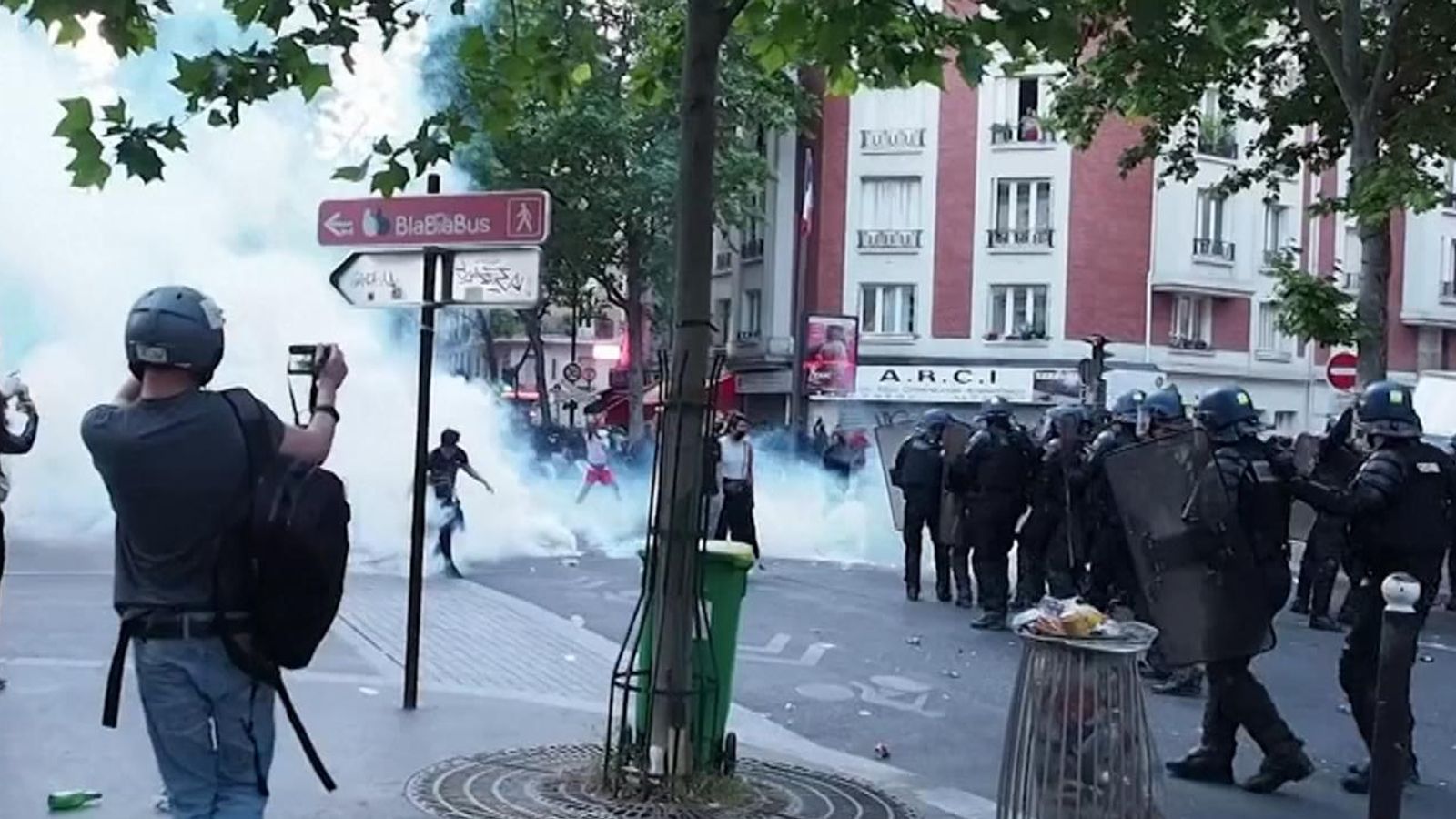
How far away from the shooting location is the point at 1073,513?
12.2m

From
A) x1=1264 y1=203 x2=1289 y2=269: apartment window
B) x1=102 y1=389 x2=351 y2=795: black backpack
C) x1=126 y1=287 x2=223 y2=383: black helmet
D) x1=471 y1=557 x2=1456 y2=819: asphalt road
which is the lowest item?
x1=471 y1=557 x2=1456 y2=819: asphalt road

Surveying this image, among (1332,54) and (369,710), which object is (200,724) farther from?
(1332,54)

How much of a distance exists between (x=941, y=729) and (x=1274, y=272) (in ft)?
36.1

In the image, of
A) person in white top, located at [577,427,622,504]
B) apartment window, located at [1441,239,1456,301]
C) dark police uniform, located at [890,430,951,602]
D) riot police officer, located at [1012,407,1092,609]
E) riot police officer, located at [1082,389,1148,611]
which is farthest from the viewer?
apartment window, located at [1441,239,1456,301]

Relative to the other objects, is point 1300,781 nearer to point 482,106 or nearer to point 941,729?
point 941,729

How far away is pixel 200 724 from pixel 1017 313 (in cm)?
3678

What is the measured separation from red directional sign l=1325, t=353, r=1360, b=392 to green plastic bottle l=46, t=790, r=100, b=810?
1777cm

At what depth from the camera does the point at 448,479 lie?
51.0 feet

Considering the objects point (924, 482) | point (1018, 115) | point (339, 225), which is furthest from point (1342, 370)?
point (1018, 115)

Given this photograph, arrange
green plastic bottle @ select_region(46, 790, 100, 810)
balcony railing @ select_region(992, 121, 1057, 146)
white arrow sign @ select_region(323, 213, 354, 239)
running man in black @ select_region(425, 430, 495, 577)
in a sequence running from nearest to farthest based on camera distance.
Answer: green plastic bottle @ select_region(46, 790, 100, 810) < white arrow sign @ select_region(323, 213, 354, 239) < running man in black @ select_region(425, 430, 495, 577) < balcony railing @ select_region(992, 121, 1057, 146)

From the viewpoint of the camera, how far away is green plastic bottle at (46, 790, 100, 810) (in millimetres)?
5984

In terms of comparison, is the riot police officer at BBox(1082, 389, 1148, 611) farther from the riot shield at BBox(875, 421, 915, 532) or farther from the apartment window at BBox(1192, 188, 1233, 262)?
the apartment window at BBox(1192, 188, 1233, 262)

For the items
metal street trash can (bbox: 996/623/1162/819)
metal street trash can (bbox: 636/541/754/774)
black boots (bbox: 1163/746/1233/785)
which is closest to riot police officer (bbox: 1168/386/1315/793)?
black boots (bbox: 1163/746/1233/785)

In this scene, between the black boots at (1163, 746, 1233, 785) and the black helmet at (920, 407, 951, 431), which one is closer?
the black boots at (1163, 746, 1233, 785)
